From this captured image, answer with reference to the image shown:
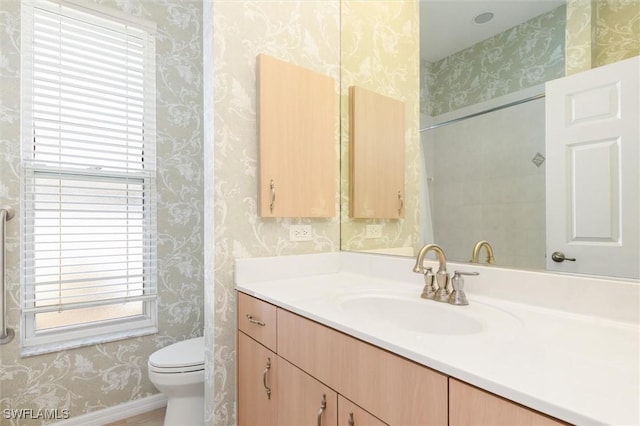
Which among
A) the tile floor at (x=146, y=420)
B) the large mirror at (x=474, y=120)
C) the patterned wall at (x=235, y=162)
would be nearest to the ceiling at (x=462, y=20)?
the large mirror at (x=474, y=120)

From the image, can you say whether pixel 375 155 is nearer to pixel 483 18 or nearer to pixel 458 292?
pixel 483 18

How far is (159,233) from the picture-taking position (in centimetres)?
205

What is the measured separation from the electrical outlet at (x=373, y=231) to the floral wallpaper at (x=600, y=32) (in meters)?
0.96

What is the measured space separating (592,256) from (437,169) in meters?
0.61

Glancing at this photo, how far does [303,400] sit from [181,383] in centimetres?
89

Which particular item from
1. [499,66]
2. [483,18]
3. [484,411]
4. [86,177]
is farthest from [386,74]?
[86,177]

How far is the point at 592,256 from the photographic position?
0.93 m

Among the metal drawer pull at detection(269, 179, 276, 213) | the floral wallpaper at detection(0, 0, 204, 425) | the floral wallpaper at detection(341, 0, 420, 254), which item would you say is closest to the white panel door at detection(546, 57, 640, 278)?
the floral wallpaper at detection(341, 0, 420, 254)

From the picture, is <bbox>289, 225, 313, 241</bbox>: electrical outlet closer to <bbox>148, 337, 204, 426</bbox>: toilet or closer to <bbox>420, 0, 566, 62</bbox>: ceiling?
<bbox>148, 337, 204, 426</bbox>: toilet

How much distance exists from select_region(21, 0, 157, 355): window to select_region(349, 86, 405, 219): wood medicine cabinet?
1.23 meters

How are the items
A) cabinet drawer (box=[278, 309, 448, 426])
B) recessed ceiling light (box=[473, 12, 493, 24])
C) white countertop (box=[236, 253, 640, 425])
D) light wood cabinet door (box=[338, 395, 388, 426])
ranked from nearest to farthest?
1. white countertop (box=[236, 253, 640, 425])
2. cabinet drawer (box=[278, 309, 448, 426])
3. light wood cabinet door (box=[338, 395, 388, 426])
4. recessed ceiling light (box=[473, 12, 493, 24])

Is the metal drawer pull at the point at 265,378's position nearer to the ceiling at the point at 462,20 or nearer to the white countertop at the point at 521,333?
the white countertop at the point at 521,333

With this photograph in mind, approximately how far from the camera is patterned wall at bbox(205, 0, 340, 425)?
4.49 ft

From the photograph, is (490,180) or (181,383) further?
(181,383)
